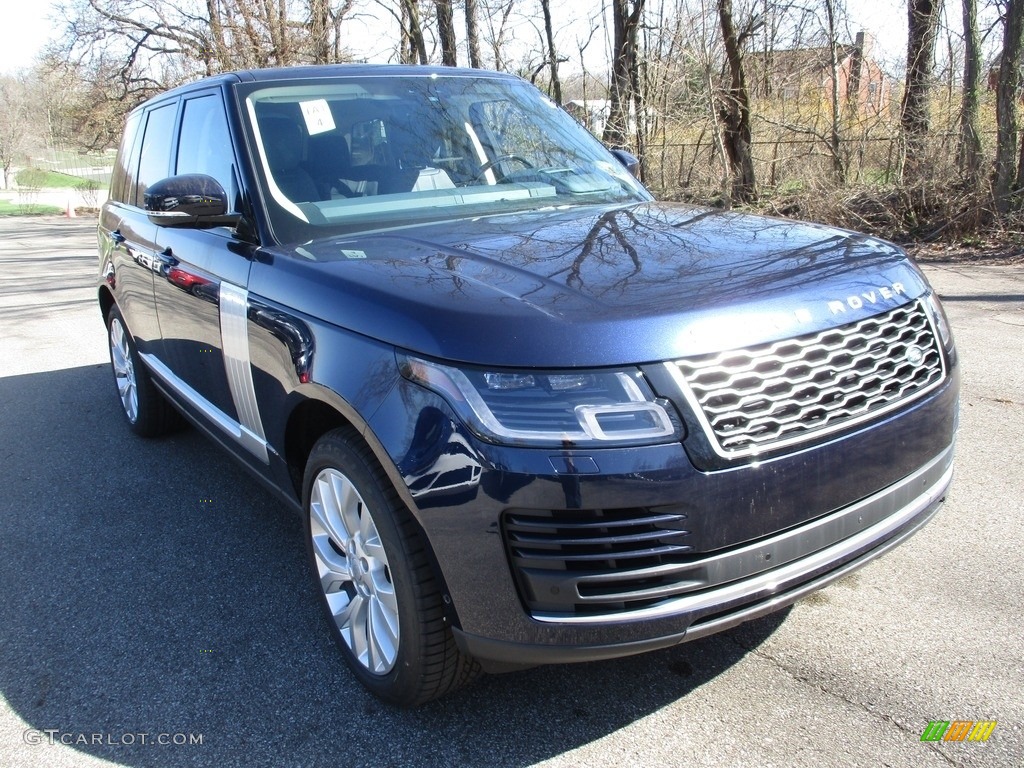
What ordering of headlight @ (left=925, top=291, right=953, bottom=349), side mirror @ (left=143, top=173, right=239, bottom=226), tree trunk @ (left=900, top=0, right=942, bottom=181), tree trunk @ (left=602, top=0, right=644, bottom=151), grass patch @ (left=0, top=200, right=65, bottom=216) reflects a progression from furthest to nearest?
grass patch @ (left=0, top=200, right=65, bottom=216), tree trunk @ (left=602, top=0, right=644, bottom=151), tree trunk @ (left=900, top=0, right=942, bottom=181), side mirror @ (left=143, top=173, right=239, bottom=226), headlight @ (left=925, top=291, right=953, bottom=349)

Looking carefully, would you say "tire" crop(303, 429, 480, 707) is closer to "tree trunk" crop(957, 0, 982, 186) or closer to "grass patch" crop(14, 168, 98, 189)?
"tree trunk" crop(957, 0, 982, 186)

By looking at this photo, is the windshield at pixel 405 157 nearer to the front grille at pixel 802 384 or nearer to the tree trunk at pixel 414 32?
the front grille at pixel 802 384

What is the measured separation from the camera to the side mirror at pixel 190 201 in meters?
3.11

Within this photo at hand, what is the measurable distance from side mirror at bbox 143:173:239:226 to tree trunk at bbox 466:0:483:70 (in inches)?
737

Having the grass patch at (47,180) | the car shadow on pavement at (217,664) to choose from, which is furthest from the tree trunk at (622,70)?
the grass patch at (47,180)

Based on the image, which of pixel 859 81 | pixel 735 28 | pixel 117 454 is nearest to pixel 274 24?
pixel 735 28

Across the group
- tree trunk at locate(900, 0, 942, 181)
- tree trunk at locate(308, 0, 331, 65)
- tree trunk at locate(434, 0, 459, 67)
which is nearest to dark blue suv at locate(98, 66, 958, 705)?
tree trunk at locate(900, 0, 942, 181)

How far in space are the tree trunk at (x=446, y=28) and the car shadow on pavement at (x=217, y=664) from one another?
19.1 meters

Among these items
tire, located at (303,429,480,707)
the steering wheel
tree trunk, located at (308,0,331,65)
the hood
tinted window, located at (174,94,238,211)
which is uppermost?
tree trunk, located at (308,0,331,65)

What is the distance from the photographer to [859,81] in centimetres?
1336

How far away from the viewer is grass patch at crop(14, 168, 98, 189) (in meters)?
37.0

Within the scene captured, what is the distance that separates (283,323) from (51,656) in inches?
57.6

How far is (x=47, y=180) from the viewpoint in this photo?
42.0m

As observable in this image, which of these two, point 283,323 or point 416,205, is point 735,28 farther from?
point 283,323
